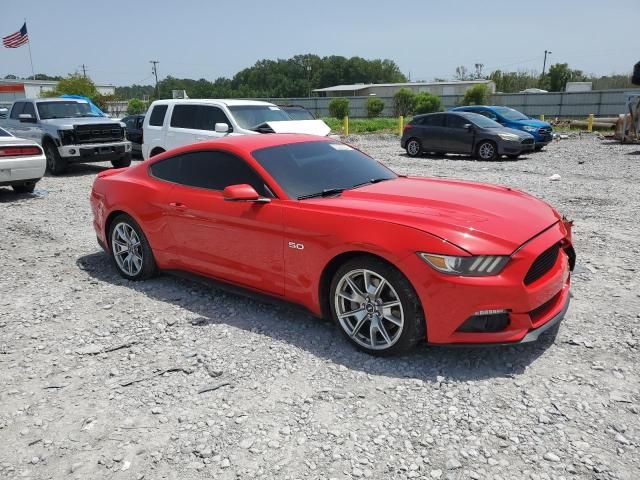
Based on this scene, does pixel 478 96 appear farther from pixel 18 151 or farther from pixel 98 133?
pixel 18 151

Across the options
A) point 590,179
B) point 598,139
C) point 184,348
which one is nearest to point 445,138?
point 590,179

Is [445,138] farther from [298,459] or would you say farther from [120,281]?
[298,459]

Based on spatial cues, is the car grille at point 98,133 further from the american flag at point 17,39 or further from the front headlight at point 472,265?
→ the american flag at point 17,39

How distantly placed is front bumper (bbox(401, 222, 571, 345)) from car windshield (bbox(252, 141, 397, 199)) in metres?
1.28

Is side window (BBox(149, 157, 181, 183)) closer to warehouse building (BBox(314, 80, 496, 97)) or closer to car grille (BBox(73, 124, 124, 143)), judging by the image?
car grille (BBox(73, 124, 124, 143))

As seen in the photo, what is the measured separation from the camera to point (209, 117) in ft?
35.3

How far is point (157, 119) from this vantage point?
11.5m

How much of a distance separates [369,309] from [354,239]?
50cm

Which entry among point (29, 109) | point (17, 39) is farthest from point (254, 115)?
point (17, 39)

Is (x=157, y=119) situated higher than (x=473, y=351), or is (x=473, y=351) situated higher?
(x=157, y=119)

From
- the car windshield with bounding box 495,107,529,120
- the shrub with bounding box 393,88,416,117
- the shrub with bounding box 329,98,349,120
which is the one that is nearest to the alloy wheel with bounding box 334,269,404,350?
the car windshield with bounding box 495,107,529,120

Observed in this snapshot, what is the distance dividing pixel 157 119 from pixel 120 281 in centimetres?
681

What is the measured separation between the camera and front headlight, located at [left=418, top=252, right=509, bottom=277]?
3.27 m

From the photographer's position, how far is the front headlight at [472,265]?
10.7 feet
